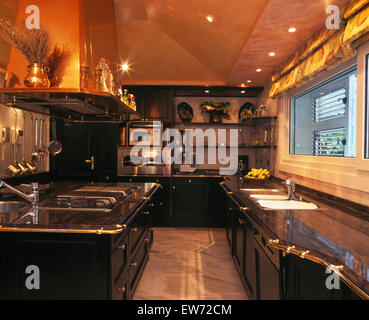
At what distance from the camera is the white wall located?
1.88 meters

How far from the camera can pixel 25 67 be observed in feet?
7.07

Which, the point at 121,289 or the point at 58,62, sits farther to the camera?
the point at 58,62

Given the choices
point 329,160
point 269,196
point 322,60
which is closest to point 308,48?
point 322,60

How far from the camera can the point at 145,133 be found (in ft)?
15.7

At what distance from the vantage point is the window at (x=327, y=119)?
2262 mm

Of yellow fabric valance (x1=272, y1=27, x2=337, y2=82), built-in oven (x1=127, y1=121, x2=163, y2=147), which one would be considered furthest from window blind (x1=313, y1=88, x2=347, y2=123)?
built-in oven (x1=127, y1=121, x2=163, y2=147)

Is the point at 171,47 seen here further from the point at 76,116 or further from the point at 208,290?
the point at 208,290

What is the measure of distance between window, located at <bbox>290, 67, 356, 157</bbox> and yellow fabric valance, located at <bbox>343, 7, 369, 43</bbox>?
0.51m

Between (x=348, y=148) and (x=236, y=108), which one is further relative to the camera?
(x=236, y=108)

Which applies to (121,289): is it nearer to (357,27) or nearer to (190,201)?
(357,27)

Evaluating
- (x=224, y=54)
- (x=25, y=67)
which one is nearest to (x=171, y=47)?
(x=224, y=54)

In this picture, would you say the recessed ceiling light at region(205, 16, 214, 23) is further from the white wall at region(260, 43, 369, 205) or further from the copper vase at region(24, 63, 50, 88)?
the copper vase at region(24, 63, 50, 88)

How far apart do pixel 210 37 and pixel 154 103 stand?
170 cm
